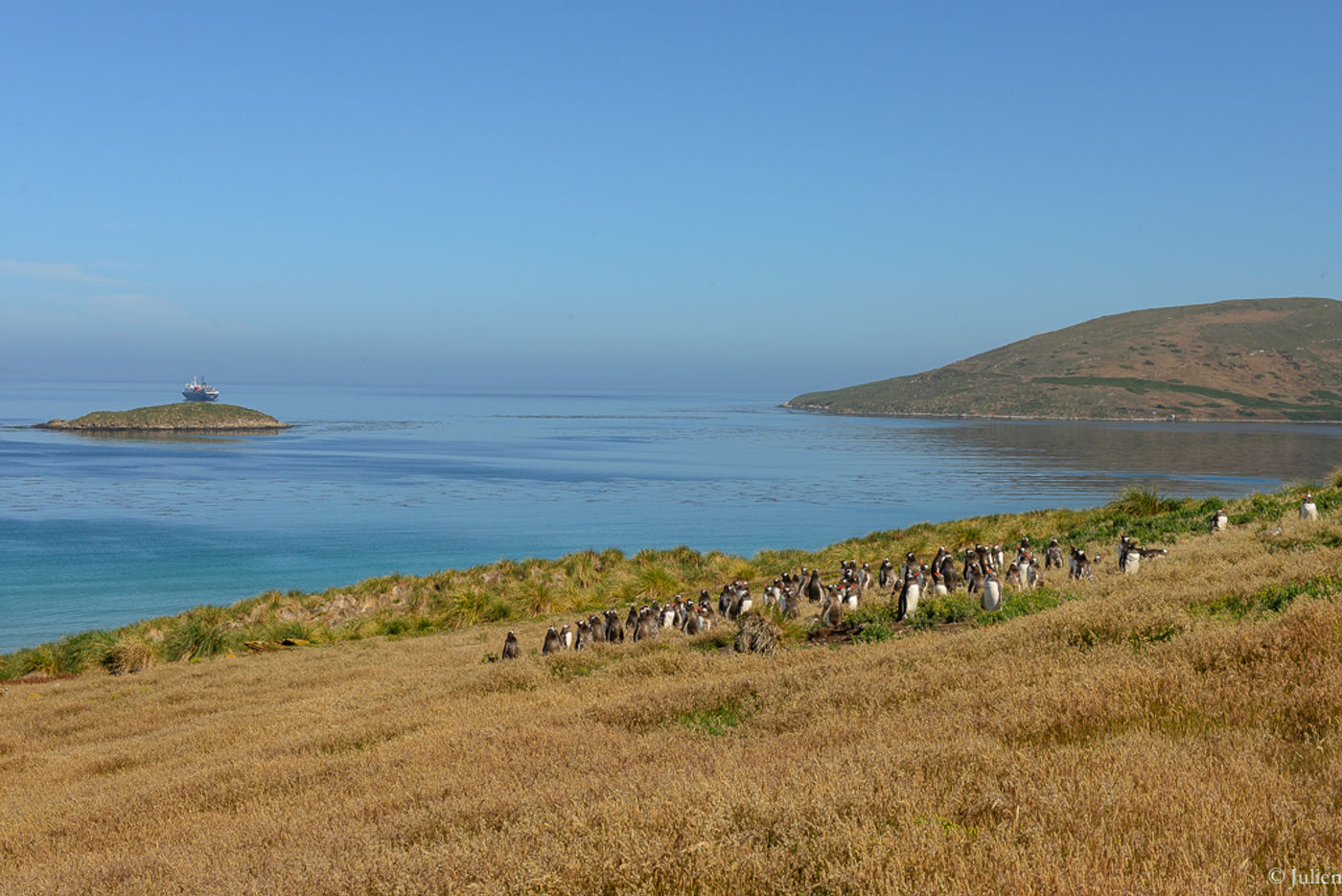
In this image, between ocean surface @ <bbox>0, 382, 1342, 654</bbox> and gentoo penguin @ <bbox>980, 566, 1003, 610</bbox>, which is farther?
ocean surface @ <bbox>0, 382, 1342, 654</bbox>

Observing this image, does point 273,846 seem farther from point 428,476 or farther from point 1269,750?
point 428,476

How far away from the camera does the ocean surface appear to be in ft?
142

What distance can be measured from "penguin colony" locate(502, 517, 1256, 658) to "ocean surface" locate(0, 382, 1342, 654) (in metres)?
22.4

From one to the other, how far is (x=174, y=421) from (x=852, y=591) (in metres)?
163

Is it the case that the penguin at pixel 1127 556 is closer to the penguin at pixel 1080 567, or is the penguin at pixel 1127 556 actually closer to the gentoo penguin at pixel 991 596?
the penguin at pixel 1080 567

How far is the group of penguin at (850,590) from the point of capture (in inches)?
674

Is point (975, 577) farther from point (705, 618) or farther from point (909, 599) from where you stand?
point (705, 618)

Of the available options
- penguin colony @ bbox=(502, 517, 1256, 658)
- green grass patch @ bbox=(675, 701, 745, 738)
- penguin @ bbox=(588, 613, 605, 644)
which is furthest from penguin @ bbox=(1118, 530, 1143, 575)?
green grass patch @ bbox=(675, 701, 745, 738)

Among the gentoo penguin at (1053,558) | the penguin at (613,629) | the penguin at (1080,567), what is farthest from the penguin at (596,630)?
the gentoo penguin at (1053,558)

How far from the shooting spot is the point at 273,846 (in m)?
6.75

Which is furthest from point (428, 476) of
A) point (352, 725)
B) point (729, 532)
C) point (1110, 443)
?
point (1110, 443)

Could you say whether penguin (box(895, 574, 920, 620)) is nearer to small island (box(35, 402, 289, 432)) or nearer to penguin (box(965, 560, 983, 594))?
penguin (box(965, 560, 983, 594))

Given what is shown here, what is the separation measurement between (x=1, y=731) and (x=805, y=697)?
1521 centimetres

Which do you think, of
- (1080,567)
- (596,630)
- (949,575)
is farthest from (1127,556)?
(596,630)
